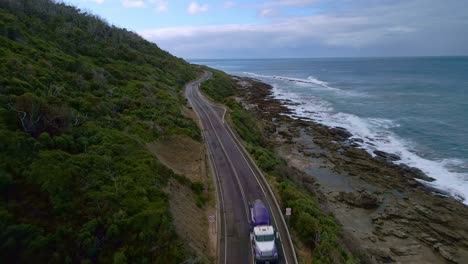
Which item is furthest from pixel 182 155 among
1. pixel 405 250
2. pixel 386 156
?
pixel 386 156

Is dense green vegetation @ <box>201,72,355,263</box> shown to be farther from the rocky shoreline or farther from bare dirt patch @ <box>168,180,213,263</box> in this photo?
bare dirt patch @ <box>168,180,213,263</box>

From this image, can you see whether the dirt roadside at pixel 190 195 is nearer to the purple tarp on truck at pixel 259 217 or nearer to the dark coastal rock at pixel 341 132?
the purple tarp on truck at pixel 259 217

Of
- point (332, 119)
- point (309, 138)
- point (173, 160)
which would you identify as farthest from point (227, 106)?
point (173, 160)

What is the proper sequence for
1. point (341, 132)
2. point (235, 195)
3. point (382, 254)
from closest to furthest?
point (382, 254) < point (235, 195) < point (341, 132)

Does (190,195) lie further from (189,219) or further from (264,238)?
(264,238)

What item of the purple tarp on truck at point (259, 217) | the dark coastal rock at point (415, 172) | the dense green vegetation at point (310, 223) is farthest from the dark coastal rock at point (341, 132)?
the purple tarp on truck at point (259, 217)

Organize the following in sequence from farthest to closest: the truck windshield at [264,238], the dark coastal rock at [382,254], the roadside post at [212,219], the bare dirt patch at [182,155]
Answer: the bare dirt patch at [182,155] → the dark coastal rock at [382,254] → the roadside post at [212,219] → the truck windshield at [264,238]
